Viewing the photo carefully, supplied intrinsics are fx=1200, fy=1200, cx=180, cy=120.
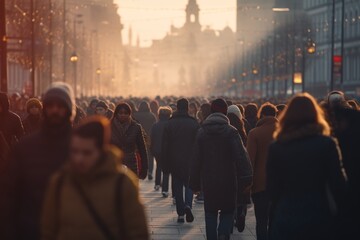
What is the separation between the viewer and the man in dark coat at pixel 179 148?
18750 millimetres

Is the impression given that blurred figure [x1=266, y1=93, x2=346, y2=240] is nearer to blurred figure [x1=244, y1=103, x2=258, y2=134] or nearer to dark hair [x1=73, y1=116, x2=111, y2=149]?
dark hair [x1=73, y1=116, x2=111, y2=149]

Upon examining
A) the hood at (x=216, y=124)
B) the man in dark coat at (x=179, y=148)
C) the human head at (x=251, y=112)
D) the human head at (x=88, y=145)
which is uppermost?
the human head at (x=88, y=145)

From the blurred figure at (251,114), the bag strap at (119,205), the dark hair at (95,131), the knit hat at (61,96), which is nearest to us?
the dark hair at (95,131)

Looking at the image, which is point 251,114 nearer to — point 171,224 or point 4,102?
point 171,224

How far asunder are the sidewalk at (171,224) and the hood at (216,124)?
8.54 ft

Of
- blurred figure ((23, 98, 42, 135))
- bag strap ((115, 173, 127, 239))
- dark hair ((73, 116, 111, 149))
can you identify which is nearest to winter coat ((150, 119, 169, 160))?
blurred figure ((23, 98, 42, 135))

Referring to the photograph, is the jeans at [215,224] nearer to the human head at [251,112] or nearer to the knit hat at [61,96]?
the knit hat at [61,96]

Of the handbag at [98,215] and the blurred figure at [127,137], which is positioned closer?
the handbag at [98,215]

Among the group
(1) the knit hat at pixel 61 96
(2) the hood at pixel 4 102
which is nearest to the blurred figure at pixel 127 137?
(2) the hood at pixel 4 102

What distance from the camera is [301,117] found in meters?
9.74

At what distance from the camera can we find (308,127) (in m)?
9.73

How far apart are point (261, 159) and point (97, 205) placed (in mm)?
7296

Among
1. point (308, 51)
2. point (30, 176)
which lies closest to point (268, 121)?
point (30, 176)

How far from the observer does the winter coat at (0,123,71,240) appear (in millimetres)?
8453
